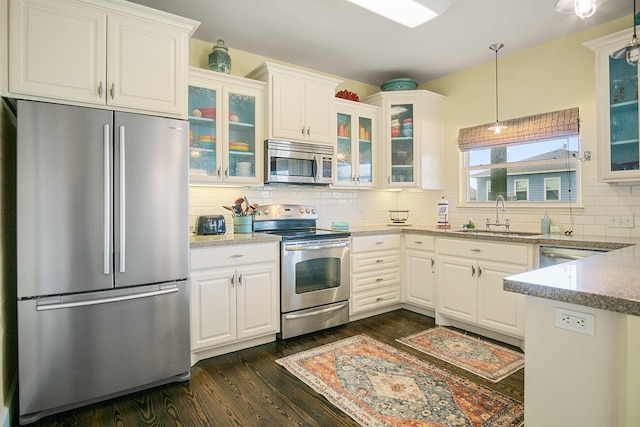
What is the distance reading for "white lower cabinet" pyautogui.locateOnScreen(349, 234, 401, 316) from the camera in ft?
11.5

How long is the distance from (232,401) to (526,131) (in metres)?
3.38

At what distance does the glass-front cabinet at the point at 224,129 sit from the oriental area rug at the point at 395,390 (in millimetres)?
1614

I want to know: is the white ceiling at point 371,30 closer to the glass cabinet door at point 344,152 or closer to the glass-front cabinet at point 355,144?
the glass-front cabinet at point 355,144

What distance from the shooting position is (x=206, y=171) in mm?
2982

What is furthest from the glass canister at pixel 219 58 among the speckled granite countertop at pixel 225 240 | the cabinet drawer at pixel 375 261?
the cabinet drawer at pixel 375 261

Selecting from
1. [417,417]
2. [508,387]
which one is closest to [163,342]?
[417,417]

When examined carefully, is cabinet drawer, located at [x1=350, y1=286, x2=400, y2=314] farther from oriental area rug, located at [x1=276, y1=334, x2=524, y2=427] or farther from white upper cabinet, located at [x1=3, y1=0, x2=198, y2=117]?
white upper cabinet, located at [x1=3, y1=0, x2=198, y2=117]

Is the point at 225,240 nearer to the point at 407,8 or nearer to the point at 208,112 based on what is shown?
the point at 208,112

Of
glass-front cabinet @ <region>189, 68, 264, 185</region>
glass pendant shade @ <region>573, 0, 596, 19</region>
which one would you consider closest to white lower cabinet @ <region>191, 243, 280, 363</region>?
glass-front cabinet @ <region>189, 68, 264, 185</region>

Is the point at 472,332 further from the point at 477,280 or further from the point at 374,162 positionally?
the point at 374,162

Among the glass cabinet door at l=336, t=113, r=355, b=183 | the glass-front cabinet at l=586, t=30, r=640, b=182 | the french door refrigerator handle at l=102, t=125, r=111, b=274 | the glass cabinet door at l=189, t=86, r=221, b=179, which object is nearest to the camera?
the french door refrigerator handle at l=102, t=125, r=111, b=274

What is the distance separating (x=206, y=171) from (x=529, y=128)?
118 inches

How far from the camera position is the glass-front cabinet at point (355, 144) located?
12.6 ft

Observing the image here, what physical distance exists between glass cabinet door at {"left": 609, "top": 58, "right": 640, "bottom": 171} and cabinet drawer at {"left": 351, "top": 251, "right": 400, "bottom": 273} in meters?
1.98
